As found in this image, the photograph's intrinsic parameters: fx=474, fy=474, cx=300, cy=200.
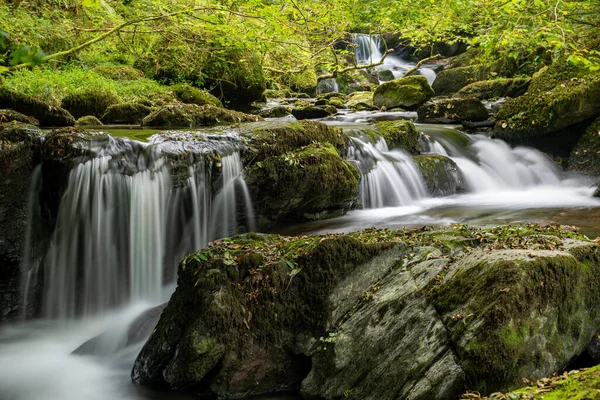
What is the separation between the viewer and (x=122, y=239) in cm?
612

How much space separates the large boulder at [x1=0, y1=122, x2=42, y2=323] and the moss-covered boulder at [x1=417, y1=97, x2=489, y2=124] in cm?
1072

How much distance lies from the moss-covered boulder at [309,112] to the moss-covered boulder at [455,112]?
3.11 m

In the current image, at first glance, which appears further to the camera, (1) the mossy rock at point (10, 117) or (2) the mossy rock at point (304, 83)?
(2) the mossy rock at point (304, 83)

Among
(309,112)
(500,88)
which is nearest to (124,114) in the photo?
(309,112)

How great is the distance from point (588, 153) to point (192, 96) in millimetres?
9438

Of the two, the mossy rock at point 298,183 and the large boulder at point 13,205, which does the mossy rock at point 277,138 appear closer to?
the mossy rock at point 298,183

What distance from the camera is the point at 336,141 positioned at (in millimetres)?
8453

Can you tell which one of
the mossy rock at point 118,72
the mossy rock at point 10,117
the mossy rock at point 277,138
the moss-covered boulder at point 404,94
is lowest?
the mossy rock at point 277,138

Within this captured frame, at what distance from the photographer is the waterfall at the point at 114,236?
19.5ft

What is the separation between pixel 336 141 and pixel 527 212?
11.0 ft

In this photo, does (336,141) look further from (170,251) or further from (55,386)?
(55,386)

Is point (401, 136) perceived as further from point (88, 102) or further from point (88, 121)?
point (88, 102)

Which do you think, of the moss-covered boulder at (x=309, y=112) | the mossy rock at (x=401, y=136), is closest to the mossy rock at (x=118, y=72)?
the moss-covered boulder at (x=309, y=112)

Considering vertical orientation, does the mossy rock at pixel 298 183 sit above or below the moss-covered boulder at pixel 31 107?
below
